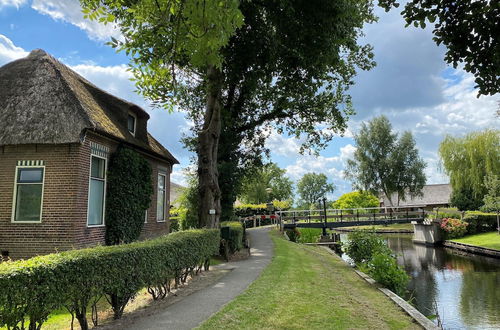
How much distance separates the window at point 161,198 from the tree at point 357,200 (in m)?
44.3

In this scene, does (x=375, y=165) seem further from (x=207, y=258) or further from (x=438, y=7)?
(x=438, y=7)

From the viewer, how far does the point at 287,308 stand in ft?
24.1

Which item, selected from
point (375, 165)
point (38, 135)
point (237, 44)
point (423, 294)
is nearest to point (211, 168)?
point (237, 44)

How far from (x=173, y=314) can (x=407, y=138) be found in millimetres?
47805

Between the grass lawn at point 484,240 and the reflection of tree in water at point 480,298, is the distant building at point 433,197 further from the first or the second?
the reflection of tree in water at point 480,298

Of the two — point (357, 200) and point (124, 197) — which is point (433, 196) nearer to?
point (357, 200)

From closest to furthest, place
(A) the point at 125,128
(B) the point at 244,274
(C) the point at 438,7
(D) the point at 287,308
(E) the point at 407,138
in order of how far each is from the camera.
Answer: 1. (C) the point at 438,7
2. (D) the point at 287,308
3. (B) the point at 244,274
4. (A) the point at 125,128
5. (E) the point at 407,138

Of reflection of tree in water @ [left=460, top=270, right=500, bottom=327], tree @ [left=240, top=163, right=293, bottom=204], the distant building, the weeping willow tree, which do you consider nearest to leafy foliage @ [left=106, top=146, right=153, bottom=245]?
reflection of tree in water @ [left=460, top=270, right=500, bottom=327]

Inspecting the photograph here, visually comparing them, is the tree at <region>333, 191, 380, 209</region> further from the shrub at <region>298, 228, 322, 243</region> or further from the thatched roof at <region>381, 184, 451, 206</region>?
the shrub at <region>298, 228, 322, 243</region>

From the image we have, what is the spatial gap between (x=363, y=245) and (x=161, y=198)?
10980mm

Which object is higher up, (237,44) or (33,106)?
(237,44)

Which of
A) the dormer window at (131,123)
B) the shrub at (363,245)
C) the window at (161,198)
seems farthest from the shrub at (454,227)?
the dormer window at (131,123)

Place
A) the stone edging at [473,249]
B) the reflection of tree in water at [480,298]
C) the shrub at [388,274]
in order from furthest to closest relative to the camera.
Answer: the stone edging at [473,249] → the reflection of tree in water at [480,298] → the shrub at [388,274]

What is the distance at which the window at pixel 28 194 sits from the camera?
11656 millimetres
